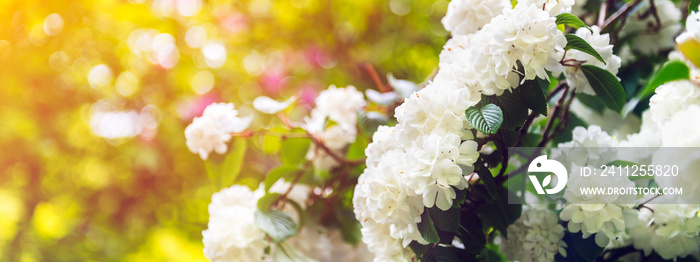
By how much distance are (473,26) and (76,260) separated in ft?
A: 3.42

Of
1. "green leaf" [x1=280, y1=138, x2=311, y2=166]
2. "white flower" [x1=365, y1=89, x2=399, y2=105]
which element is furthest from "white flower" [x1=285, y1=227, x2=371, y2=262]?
"white flower" [x1=365, y1=89, x2=399, y2=105]

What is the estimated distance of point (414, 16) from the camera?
1.36 meters

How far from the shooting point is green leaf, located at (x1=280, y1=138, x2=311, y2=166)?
62 centimetres

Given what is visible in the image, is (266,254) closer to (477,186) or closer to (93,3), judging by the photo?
(477,186)

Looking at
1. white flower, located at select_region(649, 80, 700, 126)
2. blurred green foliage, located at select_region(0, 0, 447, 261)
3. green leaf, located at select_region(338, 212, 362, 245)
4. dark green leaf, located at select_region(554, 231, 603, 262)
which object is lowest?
dark green leaf, located at select_region(554, 231, 603, 262)

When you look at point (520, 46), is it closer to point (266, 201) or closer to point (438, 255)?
point (438, 255)

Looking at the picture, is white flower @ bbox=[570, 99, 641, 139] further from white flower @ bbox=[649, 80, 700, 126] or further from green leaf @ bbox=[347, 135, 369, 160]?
green leaf @ bbox=[347, 135, 369, 160]

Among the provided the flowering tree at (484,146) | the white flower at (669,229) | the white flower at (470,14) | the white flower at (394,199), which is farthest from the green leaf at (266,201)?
the white flower at (669,229)

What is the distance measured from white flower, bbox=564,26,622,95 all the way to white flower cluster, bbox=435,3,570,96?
2.0 inches

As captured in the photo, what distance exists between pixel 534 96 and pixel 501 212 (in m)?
0.14

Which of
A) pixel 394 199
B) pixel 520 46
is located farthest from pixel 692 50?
pixel 394 199

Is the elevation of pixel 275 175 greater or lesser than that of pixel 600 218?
greater

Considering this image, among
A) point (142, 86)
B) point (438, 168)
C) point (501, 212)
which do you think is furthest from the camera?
point (142, 86)

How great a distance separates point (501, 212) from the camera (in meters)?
0.47
